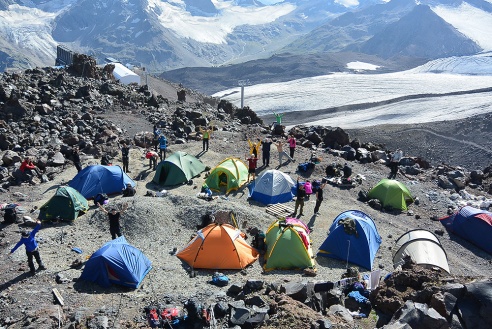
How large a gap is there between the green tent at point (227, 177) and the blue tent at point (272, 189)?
1022 millimetres

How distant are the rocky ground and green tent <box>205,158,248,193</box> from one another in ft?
1.64

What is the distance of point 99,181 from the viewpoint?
1850cm

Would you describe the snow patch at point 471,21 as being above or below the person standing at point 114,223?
above

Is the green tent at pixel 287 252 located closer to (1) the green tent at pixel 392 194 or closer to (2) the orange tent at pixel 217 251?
(2) the orange tent at pixel 217 251

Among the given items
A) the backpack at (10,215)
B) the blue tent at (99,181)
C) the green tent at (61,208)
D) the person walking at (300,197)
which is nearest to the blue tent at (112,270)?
the green tent at (61,208)

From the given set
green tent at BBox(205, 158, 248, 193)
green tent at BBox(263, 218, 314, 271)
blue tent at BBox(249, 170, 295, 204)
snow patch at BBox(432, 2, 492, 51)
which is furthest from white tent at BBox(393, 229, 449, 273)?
snow patch at BBox(432, 2, 492, 51)

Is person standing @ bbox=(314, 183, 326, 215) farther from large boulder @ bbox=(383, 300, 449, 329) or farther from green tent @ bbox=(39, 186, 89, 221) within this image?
large boulder @ bbox=(383, 300, 449, 329)

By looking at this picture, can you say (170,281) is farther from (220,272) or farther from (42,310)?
(42,310)

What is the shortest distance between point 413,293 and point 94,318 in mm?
6909

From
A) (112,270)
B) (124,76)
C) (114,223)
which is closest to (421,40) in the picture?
(124,76)

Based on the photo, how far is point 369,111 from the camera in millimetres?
62125

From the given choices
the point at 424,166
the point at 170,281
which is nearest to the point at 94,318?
the point at 170,281

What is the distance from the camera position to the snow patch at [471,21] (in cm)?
14625

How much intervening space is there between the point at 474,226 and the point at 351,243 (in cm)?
622
